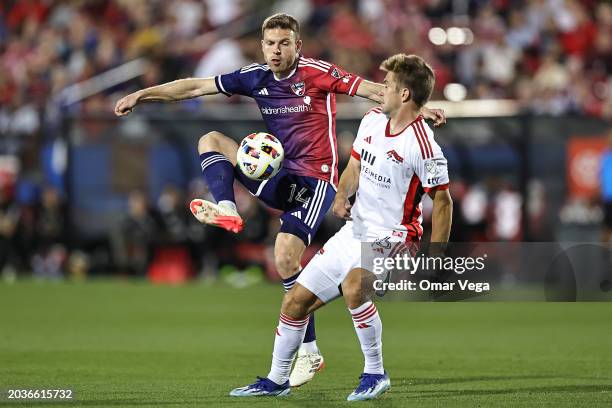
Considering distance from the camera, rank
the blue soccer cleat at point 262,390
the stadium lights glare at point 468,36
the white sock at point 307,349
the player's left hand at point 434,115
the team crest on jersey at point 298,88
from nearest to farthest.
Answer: the player's left hand at point 434,115 → the blue soccer cleat at point 262,390 → the white sock at point 307,349 → the team crest on jersey at point 298,88 → the stadium lights glare at point 468,36

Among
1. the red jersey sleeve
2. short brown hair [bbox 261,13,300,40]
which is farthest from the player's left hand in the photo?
short brown hair [bbox 261,13,300,40]

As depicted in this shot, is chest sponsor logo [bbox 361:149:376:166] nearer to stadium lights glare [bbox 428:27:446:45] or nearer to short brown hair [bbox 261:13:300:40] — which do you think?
short brown hair [bbox 261:13:300:40]

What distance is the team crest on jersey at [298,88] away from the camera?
9594 millimetres

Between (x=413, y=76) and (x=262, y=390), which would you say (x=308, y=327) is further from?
(x=413, y=76)

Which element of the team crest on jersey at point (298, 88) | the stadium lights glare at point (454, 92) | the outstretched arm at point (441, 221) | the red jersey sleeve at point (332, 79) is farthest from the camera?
the stadium lights glare at point (454, 92)

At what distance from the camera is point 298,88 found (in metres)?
9.60

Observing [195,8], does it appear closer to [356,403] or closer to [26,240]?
[26,240]

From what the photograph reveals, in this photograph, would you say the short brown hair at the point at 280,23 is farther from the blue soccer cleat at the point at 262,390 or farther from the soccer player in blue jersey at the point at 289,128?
the blue soccer cleat at the point at 262,390

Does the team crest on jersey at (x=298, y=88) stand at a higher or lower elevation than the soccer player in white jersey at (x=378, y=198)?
higher

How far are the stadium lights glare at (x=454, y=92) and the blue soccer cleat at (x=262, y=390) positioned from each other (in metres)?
12.3

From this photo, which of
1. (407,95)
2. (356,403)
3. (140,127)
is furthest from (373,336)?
(140,127)

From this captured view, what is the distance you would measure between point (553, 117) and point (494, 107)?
100 cm

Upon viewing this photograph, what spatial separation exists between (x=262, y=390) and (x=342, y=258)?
1075mm

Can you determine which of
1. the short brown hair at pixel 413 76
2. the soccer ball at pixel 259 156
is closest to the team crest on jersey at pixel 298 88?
the soccer ball at pixel 259 156
